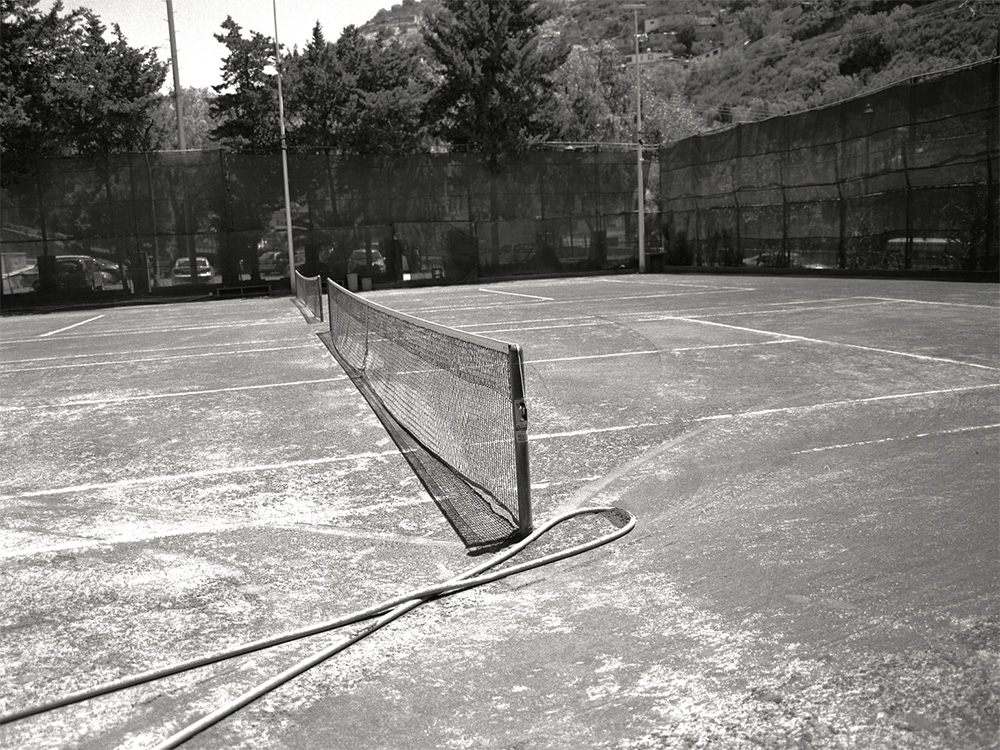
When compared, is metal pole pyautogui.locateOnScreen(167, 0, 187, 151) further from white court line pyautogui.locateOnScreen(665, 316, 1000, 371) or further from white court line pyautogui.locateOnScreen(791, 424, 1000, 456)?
white court line pyautogui.locateOnScreen(791, 424, 1000, 456)

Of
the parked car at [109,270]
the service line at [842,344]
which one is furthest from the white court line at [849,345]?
the parked car at [109,270]

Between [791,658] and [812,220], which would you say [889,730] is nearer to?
[791,658]

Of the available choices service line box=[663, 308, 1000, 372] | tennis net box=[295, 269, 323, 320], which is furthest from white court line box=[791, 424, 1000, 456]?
tennis net box=[295, 269, 323, 320]

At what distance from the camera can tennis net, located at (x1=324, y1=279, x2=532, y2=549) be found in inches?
212

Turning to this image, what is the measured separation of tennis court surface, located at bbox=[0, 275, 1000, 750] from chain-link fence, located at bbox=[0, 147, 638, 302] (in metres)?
21.4

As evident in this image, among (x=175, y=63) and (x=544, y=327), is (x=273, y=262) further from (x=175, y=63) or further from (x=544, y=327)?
(x=544, y=327)

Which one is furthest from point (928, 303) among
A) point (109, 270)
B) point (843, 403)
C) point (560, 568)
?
point (109, 270)

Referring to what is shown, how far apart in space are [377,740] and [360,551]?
2003 mm

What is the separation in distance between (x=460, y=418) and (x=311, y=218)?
85.5 ft

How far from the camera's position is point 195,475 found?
6988 millimetres

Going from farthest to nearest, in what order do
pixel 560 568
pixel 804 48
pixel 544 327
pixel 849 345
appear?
pixel 804 48, pixel 544 327, pixel 849 345, pixel 560 568

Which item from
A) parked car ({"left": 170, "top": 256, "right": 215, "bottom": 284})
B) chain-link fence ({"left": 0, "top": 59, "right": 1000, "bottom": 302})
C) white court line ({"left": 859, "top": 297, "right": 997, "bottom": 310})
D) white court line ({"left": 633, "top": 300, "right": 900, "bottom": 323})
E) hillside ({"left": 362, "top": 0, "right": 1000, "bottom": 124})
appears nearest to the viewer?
white court line ({"left": 859, "top": 297, "right": 997, "bottom": 310})

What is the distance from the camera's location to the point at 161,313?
999 inches

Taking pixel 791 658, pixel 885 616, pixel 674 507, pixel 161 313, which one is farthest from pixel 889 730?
pixel 161 313
